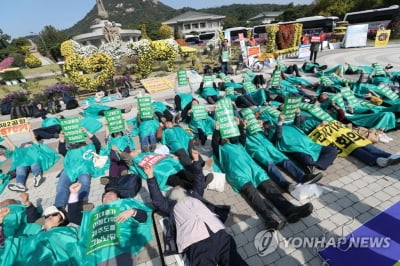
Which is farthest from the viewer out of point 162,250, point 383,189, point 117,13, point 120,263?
point 117,13

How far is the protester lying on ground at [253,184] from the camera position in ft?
12.0

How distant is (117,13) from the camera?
16550 centimetres

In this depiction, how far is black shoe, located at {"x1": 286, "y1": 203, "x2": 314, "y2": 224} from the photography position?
3.57 metres

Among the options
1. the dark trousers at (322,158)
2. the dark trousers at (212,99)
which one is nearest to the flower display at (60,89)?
the dark trousers at (212,99)

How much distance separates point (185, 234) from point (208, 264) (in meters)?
0.46

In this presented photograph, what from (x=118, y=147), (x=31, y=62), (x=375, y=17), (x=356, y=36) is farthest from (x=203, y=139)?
(x=31, y=62)

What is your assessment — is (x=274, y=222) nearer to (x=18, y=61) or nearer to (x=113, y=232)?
(x=113, y=232)

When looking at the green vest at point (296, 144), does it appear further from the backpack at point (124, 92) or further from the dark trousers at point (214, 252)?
the backpack at point (124, 92)

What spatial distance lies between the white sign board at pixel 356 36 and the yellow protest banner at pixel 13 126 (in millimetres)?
30697

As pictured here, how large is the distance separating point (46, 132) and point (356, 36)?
30782mm

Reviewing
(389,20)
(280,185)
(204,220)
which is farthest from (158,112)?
(389,20)

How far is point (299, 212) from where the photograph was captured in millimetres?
3615

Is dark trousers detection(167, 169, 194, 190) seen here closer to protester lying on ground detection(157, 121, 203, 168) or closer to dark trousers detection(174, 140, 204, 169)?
dark trousers detection(174, 140, 204, 169)

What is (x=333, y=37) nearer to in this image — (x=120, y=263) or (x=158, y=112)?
(x=158, y=112)
